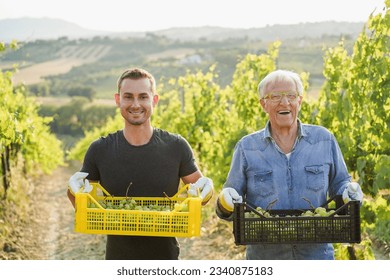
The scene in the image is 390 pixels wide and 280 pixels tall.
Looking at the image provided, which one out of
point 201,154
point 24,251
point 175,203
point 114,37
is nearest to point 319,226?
point 175,203

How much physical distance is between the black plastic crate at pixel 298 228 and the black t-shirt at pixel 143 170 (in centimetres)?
50

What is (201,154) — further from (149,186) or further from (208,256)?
(149,186)

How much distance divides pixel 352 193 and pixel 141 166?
106cm

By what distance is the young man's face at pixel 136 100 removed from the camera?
127 inches

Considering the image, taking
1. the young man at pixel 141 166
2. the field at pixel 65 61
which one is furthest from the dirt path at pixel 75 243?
the field at pixel 65 61

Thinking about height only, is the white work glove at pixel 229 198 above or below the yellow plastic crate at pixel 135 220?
above

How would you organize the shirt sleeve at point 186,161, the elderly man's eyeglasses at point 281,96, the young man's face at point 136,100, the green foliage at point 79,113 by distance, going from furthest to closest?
the green foliage at point 79,113 → the shirt sleeve at point 186,161 → the young man's face at point 136,100 → the elderly man's eyeglasses at point 281,96

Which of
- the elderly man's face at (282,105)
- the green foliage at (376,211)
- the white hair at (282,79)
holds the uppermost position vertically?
the white hair at (282,79)

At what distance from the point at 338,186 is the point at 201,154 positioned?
6.83 metres

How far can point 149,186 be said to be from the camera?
334 centimetres

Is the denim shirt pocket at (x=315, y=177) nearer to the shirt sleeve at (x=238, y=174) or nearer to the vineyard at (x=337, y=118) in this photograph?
the shirt sleeve at (x=238, y=174)

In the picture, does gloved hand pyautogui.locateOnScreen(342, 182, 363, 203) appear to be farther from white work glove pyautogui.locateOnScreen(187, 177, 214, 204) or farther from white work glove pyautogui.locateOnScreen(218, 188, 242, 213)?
white work glove pyautogui.locateOnScreen(187, 177, 214, 204)

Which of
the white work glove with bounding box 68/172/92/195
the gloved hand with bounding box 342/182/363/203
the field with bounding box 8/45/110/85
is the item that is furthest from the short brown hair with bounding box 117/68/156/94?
the field with bounding box 8/45/110/85
